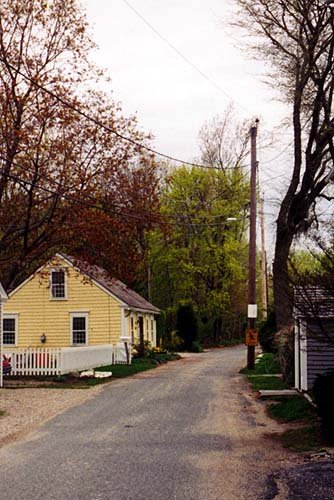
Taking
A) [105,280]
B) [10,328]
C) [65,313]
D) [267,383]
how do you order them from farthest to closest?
1. [10,328]
2. [65,313]
3. [105,280]
4. [267,383]

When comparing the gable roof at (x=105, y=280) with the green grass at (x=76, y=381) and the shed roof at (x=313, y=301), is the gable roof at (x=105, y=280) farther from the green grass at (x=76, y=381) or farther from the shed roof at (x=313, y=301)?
the shed roof at (x=313, y=301)

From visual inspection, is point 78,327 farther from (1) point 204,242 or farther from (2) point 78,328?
(1) point 204,242

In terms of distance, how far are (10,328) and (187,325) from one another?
56.8 feet

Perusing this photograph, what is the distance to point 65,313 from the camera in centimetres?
3816

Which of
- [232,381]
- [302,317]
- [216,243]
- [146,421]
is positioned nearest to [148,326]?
[216,243]

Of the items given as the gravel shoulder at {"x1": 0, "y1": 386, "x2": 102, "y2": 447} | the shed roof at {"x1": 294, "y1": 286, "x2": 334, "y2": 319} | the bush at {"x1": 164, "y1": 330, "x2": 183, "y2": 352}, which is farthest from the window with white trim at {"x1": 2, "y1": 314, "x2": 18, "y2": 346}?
the shed roof at {"x1": 294, "y1": 286, "x2": 334, "y2": 319}

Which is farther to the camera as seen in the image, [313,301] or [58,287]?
[58,287]

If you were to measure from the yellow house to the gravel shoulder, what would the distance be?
13.5 metres

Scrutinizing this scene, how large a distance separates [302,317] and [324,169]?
16.4 meters

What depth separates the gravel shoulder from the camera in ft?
48.3

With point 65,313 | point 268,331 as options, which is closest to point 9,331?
point 65,313

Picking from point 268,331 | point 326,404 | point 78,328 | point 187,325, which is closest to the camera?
point 326,404

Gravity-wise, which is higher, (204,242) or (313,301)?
(204,242)

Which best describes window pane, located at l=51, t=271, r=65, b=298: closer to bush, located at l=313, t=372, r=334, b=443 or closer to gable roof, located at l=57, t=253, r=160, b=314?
gable roof, located at l=57, t=253, r=160, b=314
